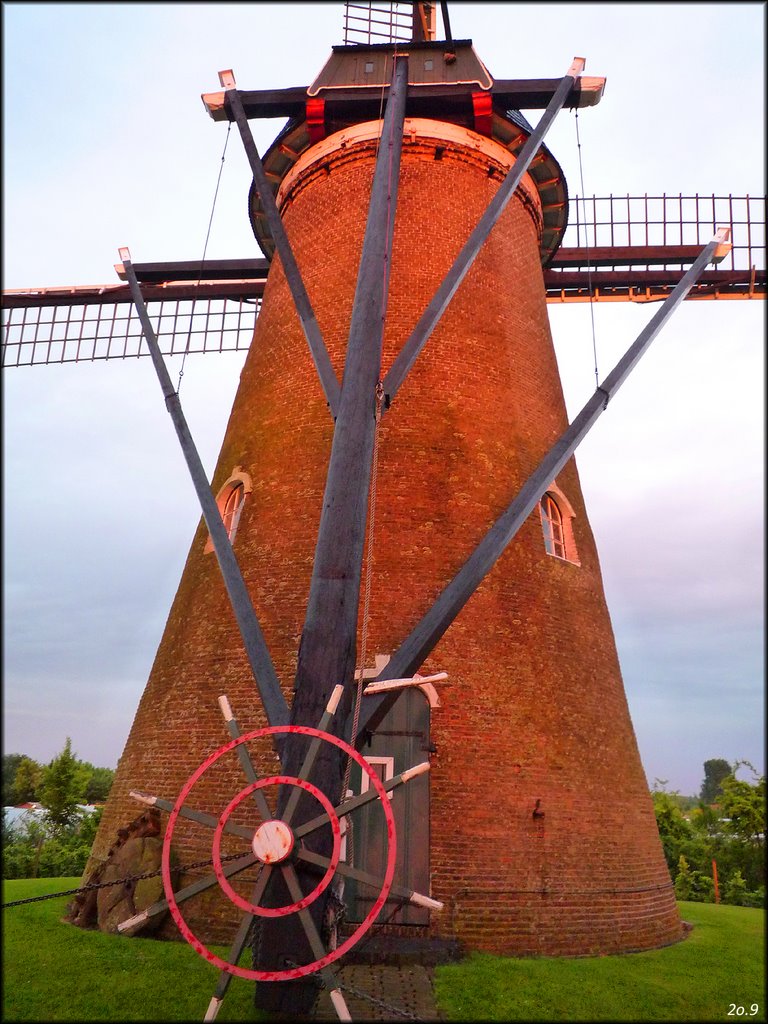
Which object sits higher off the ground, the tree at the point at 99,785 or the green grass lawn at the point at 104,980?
the green grass lawn at the point at 104,980

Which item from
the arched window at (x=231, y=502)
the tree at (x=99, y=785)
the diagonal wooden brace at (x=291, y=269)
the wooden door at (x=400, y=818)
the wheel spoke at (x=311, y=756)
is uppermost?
the diagonal wooden brace at (x=291, y=269)

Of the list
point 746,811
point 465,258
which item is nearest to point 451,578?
point 465,258

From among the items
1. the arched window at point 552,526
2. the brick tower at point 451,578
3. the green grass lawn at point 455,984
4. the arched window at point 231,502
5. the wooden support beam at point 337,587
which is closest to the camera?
the wooden support beam at point 337,587

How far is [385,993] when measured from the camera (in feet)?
18.7

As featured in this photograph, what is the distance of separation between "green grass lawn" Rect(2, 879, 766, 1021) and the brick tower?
0.56 metres

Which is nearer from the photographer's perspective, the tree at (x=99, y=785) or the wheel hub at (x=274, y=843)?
the wheel hub at (x=274, y=843)

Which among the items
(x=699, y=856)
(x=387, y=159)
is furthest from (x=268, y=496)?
(x=699, y=856)

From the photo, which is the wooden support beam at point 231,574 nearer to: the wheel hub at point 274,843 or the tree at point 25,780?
the wheel hub at point 274,843

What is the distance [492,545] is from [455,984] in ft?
11.2

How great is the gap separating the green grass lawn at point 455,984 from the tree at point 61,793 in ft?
24.0

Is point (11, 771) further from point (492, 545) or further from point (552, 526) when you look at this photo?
point (492, 545)

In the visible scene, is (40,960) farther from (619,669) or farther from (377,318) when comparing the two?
(619,669)

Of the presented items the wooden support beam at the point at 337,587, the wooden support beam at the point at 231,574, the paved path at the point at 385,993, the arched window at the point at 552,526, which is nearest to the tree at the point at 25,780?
the wooden support beam at the point at 231,574

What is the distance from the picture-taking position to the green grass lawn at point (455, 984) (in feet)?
16.8
